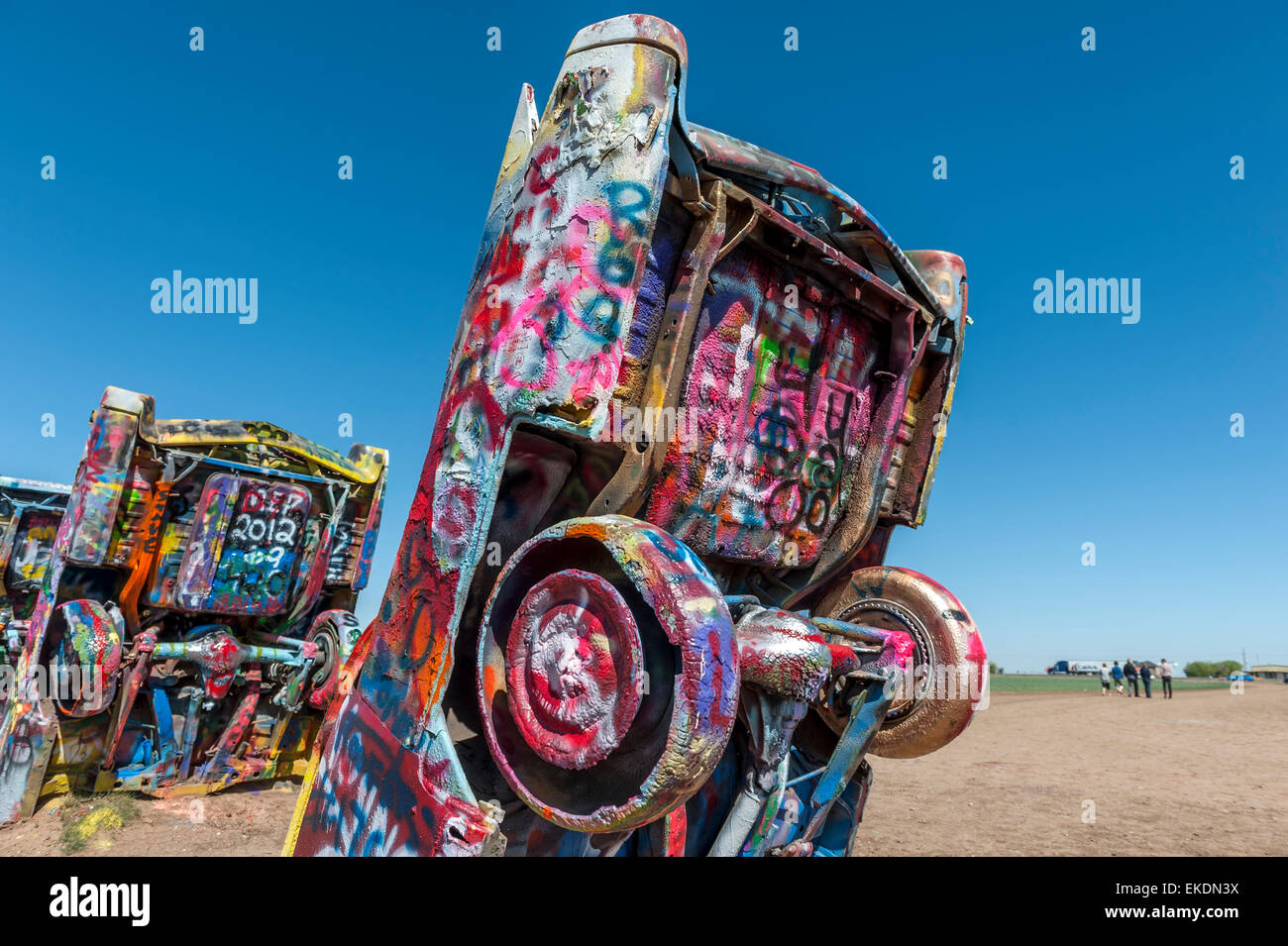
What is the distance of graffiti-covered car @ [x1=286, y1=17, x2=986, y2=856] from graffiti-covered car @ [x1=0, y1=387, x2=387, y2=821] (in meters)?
4.59

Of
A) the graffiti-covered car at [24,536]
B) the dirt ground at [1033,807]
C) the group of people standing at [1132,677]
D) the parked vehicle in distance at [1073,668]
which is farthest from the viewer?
the parked vehicle in distance at [1073,668]

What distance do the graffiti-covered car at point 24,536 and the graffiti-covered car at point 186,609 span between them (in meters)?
4.19

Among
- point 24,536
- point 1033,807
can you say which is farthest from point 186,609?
point 1033,807

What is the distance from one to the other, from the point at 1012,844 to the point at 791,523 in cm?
440

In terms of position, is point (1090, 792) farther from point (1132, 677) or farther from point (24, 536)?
point (1132, 677)

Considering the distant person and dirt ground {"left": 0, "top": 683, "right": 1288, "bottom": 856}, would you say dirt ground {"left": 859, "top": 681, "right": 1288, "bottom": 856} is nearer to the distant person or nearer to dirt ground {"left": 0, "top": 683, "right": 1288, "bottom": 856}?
dirt ground {"left": 0, "top": 683, "right": 1288, "bottom": 856}

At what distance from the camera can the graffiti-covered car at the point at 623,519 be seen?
235 centimetres

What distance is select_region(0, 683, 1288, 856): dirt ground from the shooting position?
20.7 feet

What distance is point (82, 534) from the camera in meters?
6.50

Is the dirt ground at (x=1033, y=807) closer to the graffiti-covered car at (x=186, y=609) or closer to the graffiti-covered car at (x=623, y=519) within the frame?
the graffiti-covered car at (x=186, y=609)

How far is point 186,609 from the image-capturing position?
7.11 metres

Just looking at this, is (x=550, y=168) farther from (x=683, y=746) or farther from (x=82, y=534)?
(x=82, y=534)


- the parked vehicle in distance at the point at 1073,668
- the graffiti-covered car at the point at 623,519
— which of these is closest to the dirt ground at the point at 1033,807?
the graffiti-covered car at the point at 623,519

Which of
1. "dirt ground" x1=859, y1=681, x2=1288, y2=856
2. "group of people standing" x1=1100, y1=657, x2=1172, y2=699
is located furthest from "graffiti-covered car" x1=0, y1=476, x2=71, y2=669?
"group of people standing" x1=1100, y1=657, x2=1172, y2=699
